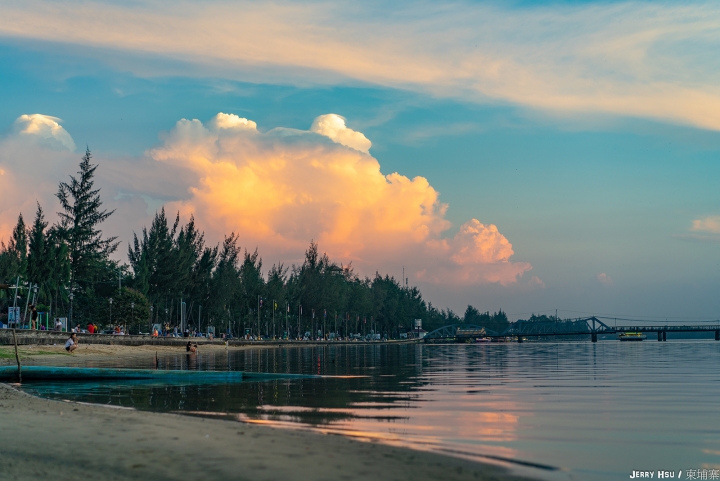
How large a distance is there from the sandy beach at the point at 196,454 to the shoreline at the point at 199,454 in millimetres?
15

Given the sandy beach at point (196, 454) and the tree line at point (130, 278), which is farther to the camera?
the tree line at point (130, 278)

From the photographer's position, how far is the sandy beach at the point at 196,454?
10.7 m

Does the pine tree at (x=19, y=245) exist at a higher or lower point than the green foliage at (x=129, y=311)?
higher

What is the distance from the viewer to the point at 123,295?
11538 cm

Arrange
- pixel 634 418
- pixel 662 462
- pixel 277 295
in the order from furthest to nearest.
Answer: pixel 277 295, pixel 634 418, pixel 662 462

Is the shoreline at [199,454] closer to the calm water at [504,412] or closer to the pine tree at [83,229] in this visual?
the calm water at [504,412]

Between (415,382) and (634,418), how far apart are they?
1427cm

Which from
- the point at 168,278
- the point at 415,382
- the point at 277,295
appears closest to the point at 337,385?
the point at 415,382

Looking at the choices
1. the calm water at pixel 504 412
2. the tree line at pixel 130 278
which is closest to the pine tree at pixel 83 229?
the tree line at pixel 130 278

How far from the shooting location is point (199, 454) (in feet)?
39.5

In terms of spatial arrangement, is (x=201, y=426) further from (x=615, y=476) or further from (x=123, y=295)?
(x=123, y=295)

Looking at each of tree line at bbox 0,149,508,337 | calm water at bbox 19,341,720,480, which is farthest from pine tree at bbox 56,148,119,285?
calm water at bbox 19,341,720,480

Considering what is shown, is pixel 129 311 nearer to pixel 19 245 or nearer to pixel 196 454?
pixel 19 245

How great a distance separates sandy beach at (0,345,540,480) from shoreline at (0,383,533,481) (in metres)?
0.02
